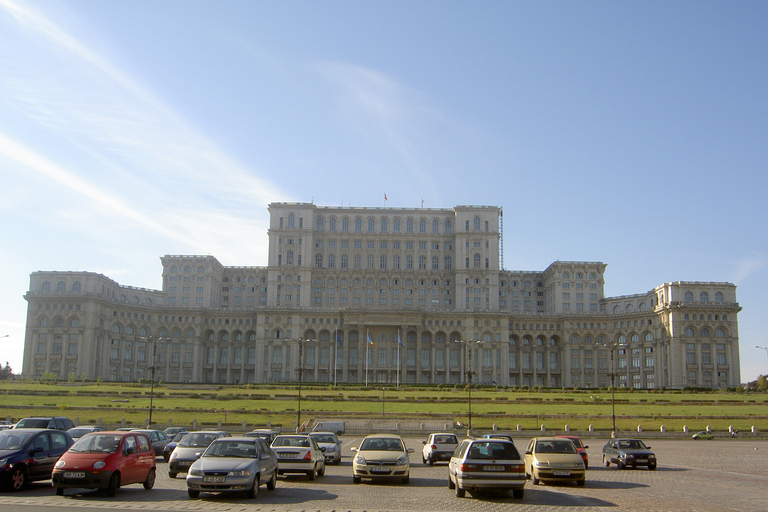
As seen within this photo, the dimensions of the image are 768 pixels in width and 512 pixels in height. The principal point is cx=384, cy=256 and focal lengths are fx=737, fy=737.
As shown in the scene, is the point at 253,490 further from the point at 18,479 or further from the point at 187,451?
the point at 18,479

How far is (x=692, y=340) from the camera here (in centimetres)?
13362

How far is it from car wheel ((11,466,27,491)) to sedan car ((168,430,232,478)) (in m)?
5.76

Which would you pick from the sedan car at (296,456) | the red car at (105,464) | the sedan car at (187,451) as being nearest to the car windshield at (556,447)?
the sedan car at (296,456)

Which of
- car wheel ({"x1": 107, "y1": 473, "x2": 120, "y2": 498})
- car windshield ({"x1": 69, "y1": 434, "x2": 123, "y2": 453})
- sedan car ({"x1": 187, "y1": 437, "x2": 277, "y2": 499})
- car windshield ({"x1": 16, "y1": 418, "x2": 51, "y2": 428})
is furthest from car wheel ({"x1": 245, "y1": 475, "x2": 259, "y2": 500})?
car windshield ({"x1": 16, "y1": 418, "x2": 51, "y2": 428})

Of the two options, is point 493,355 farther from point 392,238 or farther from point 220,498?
point 220,498

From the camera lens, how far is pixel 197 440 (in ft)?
102

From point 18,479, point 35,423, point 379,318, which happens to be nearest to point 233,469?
point 18,479

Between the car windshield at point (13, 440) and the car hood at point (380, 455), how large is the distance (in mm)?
12055

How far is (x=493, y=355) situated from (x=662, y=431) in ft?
265

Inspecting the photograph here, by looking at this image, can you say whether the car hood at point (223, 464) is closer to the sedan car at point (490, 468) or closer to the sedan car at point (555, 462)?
→ the sedan car at point (490, 468)

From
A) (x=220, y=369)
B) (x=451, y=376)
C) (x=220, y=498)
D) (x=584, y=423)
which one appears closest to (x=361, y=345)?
(x=451, y=376)

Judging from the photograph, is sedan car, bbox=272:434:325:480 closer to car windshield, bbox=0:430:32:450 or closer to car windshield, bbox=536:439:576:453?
car windshield, bbox=536:439:576:453

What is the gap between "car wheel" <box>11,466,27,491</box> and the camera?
2448cm

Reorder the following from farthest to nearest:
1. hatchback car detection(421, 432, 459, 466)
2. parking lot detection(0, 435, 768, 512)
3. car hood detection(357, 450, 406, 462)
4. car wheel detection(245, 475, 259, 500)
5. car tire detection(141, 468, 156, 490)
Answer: hatchback car detection(421, 432, 459, 466), car hood detection(357, 450, 406, 462), car tire detection(141, 468, 156, 490), car wheel detection(245, 475, 259, 500), parking lot detection(0, 435, 768, 512)
